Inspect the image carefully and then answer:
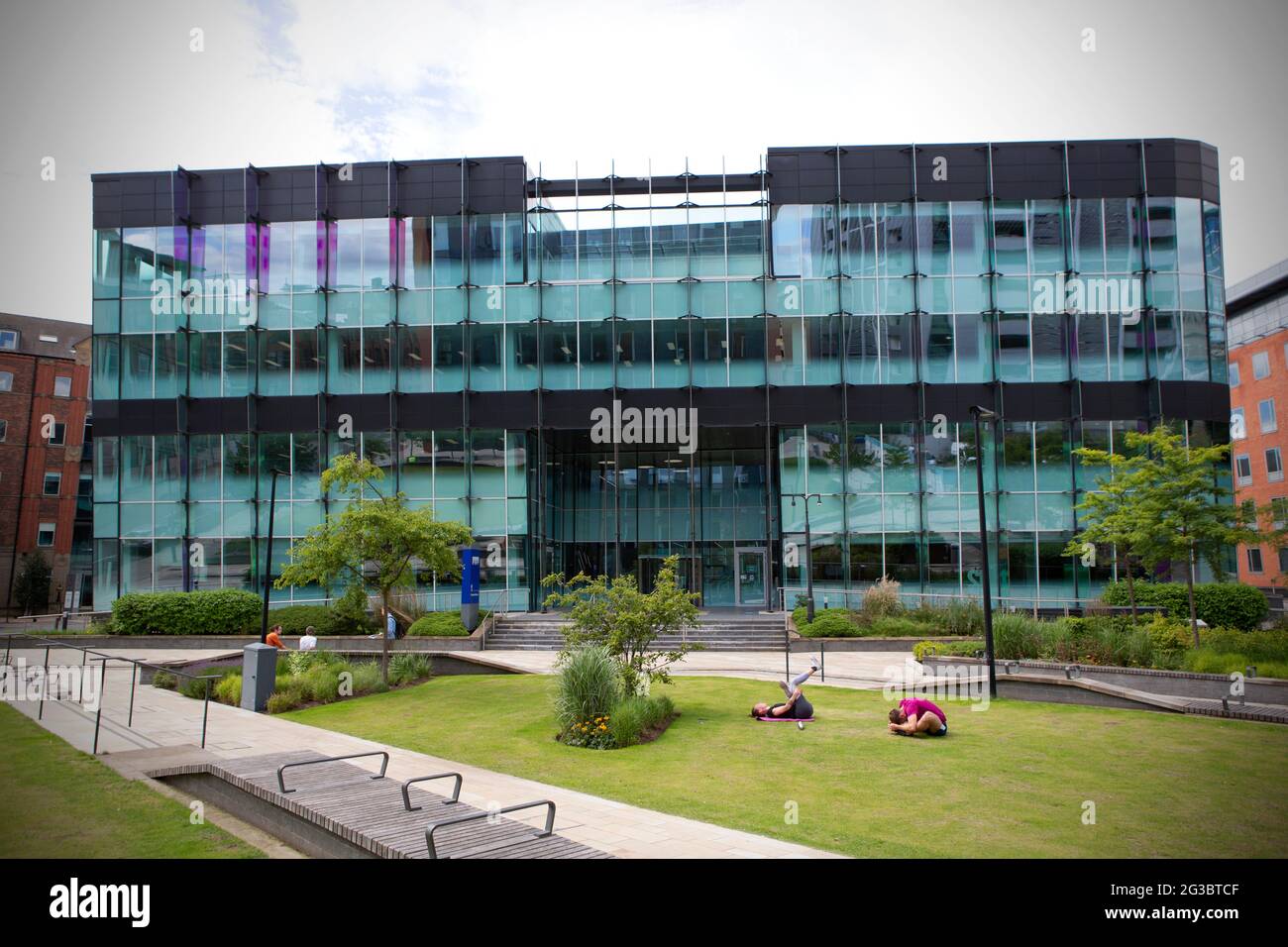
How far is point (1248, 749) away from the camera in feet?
40.2

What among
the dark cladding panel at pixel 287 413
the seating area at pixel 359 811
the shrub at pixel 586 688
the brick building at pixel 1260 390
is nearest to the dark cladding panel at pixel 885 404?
the dark cladding panel at pixel 287 413

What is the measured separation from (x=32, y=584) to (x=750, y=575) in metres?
42.9

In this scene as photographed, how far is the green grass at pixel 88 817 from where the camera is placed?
27.4 ft

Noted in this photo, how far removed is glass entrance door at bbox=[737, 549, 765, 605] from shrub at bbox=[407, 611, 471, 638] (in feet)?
51.5

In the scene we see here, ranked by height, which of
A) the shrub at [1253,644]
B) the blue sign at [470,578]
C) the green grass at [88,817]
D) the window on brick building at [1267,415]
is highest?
the window on brick building at [1267,415]

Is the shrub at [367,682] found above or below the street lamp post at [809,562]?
below

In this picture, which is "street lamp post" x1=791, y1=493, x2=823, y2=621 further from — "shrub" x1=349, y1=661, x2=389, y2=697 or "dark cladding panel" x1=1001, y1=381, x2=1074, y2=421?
→ "shrub" x1=349, y1=661, x2=389, y2=697

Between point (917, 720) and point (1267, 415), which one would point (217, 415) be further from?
point (1267, 415)

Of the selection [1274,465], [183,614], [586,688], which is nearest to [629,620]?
[586,688]

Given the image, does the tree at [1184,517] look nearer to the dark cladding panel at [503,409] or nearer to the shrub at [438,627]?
the shrub at [438,627]

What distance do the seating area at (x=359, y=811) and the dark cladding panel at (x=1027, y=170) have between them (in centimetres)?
3519

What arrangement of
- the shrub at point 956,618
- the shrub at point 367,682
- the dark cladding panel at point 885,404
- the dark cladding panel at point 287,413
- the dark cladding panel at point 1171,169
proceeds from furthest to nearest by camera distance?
the dark cladding panel at point 287,413 → the dark cladding panel at point 1171,169 → the dark cladding panel at point 885,404 → the shrub at point 956,618 → the shrub at point 367,682

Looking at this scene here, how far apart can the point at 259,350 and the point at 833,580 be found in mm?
27326
